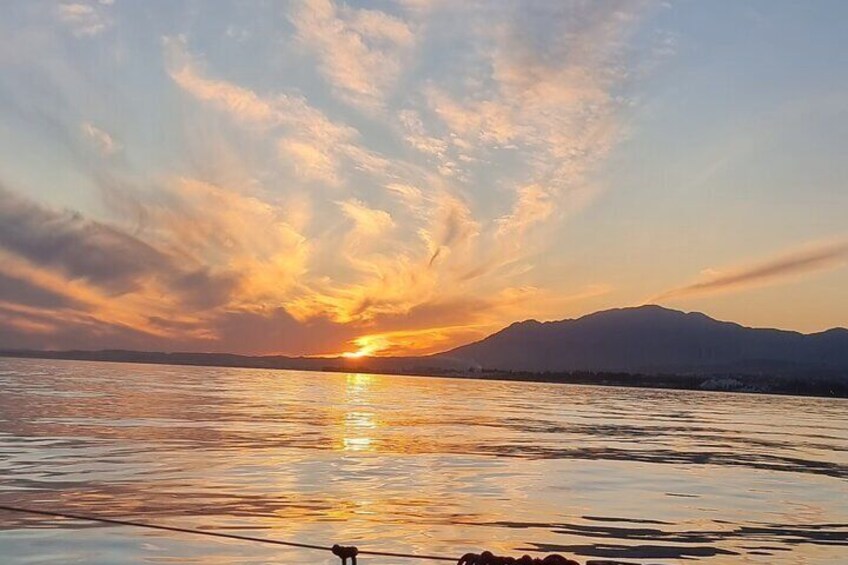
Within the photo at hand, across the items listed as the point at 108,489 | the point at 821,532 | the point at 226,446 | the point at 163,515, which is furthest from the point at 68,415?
the point at 821,532

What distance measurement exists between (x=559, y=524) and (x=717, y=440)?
3957 cm

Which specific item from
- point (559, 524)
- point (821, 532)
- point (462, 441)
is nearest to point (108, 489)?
point (559, 524)

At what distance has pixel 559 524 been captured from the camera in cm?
2247

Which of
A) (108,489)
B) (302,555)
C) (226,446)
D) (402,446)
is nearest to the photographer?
(302,555)

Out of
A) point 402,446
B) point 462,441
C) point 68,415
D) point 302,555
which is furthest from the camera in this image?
point 68,415

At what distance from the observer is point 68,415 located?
187 ft

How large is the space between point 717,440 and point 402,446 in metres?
25.1

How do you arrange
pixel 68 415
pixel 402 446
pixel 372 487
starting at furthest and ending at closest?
1. pixel 68 415
2. pixel 402 446
3. pixel 372 487

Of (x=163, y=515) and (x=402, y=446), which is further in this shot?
(x=402, y=446)

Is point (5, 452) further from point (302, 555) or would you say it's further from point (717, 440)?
point (717, 440)

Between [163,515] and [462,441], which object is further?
[462,441]

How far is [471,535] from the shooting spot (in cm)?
2067

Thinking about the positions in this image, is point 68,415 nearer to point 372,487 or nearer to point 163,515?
point 372,487

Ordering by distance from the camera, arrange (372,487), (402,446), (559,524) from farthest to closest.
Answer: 1. (402,446)
2. (372,487)
3. (559,524)
